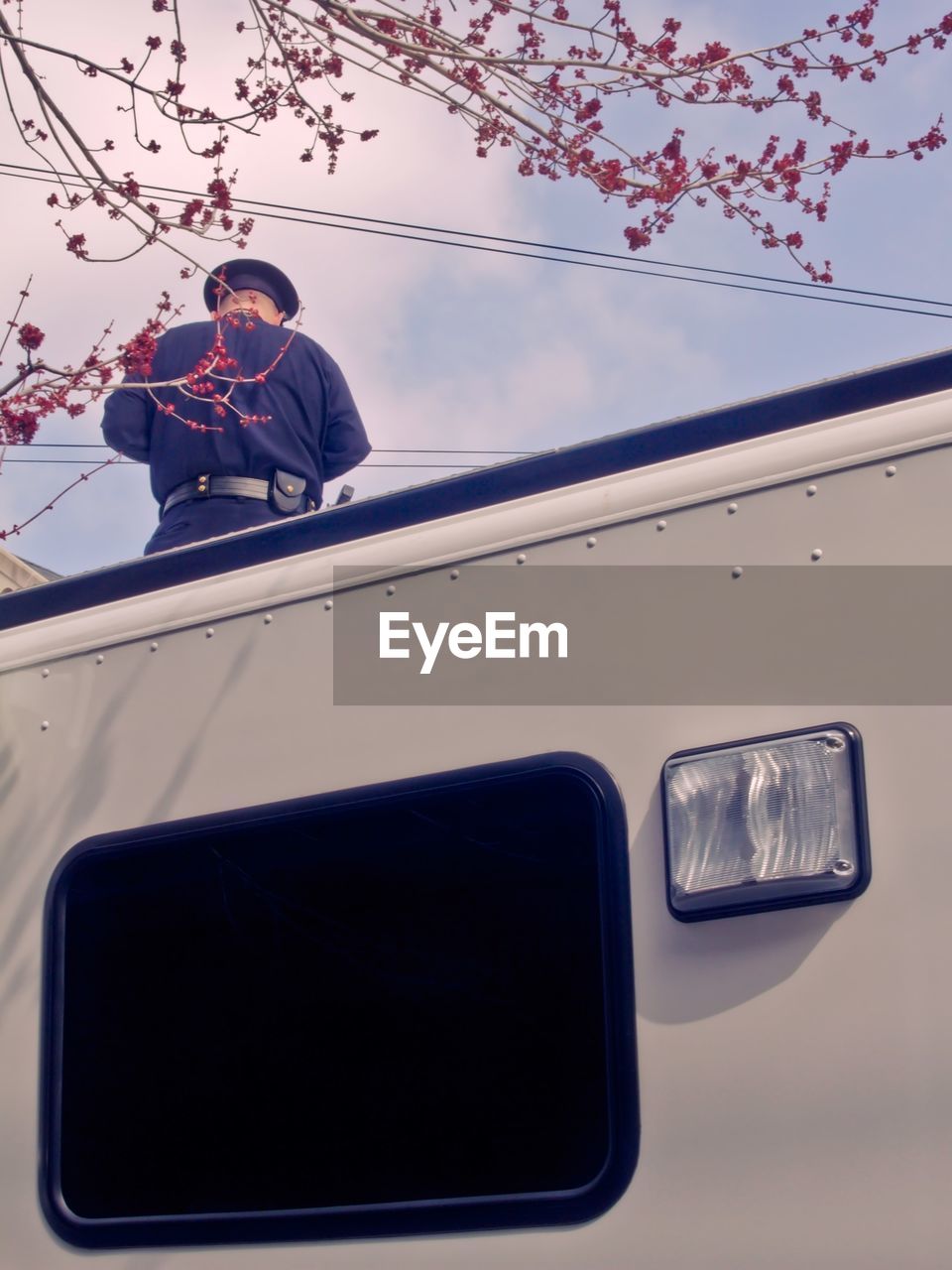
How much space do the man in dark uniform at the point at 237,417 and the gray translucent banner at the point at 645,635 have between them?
43.4 inches

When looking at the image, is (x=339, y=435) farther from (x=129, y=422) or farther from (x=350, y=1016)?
(x=350, y=1016)

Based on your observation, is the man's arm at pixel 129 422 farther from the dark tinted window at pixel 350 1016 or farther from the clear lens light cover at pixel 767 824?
the clear lens light cover at pixel 767 824

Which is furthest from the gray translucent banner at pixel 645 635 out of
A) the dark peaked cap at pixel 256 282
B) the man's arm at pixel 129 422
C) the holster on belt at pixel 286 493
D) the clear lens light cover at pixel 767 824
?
the dark peaked cap at pixel 256 282

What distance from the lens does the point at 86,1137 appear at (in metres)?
2.29

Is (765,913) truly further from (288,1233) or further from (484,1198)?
(288,1233)

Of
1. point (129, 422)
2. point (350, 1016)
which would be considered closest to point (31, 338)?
point (129, 422)

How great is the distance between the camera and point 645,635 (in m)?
2.00

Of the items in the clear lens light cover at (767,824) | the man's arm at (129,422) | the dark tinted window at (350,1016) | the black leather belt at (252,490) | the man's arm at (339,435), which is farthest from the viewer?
the man's arm at (339,435)

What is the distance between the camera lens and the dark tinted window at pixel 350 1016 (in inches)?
75.6

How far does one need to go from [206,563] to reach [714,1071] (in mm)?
1178

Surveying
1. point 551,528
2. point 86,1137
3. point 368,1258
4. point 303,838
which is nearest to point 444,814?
point 303,838

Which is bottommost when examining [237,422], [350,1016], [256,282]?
[350,1016]

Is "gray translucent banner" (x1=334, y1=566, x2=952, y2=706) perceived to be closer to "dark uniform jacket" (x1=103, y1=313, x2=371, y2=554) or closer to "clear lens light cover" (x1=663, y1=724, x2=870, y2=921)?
"clear lens light cover" (x1=663, y1=724, x2=870, y2=921)

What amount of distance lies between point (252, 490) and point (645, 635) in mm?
1679
